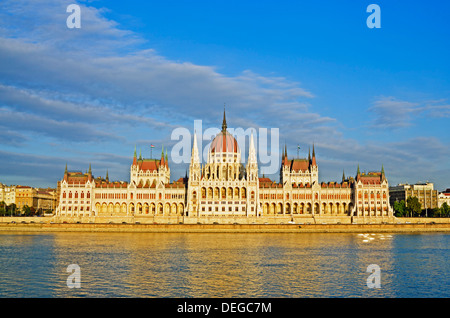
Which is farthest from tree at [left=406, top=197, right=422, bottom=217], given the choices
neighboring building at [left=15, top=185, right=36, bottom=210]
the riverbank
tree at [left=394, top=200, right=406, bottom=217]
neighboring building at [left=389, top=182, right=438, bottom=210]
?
neighboring building at [left=15, top=185, right=36, bottom=210]

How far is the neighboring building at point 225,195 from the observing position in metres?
121

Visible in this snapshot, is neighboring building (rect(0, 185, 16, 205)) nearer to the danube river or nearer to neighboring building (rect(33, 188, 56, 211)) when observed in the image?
neighboring building (rect(33, 188, 56, 211))

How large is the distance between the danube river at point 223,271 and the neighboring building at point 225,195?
5714cm

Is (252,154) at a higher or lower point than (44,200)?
higher

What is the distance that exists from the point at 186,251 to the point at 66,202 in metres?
74.5

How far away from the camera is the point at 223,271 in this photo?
42219mm

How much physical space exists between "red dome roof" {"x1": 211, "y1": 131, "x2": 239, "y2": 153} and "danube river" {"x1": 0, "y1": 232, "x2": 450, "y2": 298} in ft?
215

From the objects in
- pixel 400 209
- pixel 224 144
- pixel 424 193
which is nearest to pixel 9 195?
pixel 224 144

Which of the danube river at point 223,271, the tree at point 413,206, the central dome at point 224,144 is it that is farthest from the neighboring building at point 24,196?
the tree at point 413,206

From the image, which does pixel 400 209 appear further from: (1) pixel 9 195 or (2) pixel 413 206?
(1) pixel 9 195

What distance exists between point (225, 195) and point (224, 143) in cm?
1473

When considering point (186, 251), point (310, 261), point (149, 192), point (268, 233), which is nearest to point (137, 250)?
point (186, 251)

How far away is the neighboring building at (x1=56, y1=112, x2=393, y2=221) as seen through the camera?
398 ft

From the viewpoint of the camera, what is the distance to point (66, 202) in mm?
124188
